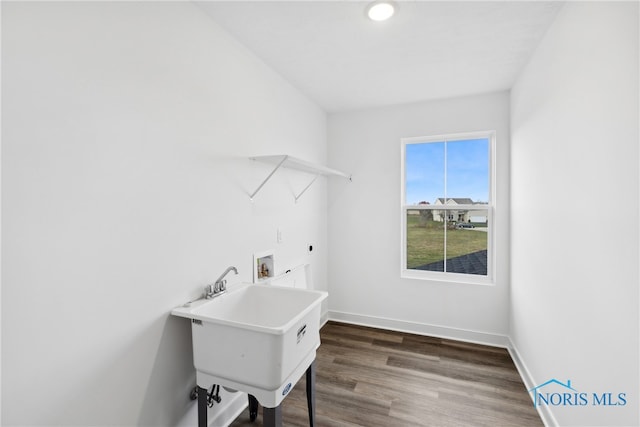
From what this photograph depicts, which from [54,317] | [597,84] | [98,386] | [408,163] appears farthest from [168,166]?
[408,163]

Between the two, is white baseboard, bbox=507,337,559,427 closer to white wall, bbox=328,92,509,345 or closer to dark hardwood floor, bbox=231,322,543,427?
dark hardwood floor, bbox=231,322,543,427

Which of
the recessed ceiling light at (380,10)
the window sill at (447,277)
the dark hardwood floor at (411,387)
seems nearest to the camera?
the recessed ceiling light at (380,10)

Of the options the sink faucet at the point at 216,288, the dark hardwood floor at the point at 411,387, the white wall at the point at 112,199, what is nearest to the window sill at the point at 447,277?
the dark hardwood floor at the point at 411,387

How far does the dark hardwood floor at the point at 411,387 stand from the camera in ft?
6.27

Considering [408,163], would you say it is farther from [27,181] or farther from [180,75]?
[27,181]

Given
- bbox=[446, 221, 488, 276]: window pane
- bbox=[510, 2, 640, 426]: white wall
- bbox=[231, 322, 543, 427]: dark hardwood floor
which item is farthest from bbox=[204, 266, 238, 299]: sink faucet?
bbox=[446, 221, 488, 276]: window pane

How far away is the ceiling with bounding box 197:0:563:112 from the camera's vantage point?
64.6 inches

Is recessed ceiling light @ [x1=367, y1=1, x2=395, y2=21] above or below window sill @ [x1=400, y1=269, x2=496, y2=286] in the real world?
above

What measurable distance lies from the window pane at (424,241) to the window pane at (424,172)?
18 cm

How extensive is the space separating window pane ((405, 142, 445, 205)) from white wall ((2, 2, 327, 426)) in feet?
6.47

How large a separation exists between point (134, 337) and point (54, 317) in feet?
1.18

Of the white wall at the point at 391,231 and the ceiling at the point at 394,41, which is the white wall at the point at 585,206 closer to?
the ceiling at the point at 394,41

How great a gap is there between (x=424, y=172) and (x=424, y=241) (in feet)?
2.49

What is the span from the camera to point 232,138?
75.5 inches
